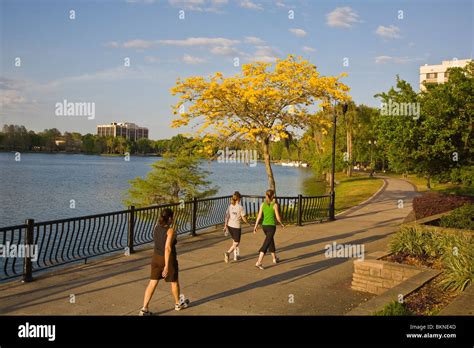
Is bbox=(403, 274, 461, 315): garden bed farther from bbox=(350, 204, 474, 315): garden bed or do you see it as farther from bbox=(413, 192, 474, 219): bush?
bbox=(413, 192, 474, 219): bush

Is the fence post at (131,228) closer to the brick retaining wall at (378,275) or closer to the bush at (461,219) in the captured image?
the brick retaining wall at (378,275)

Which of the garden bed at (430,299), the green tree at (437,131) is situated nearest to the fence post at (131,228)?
the garden bed at (430,299)

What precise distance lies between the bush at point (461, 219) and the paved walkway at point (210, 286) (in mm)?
1944

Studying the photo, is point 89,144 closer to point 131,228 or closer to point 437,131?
point 437,131

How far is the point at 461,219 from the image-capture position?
12336mm

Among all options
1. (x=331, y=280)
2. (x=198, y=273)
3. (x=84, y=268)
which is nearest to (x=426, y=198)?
(x=331, y=280)

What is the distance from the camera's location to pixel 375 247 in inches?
486

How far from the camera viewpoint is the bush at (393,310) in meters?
5.67

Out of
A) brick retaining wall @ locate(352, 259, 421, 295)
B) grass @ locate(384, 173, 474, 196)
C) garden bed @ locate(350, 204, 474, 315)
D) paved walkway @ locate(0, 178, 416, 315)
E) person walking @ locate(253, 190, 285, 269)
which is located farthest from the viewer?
grass @ locate(384, 173, 474, 196)

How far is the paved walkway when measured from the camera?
6998 millimetres

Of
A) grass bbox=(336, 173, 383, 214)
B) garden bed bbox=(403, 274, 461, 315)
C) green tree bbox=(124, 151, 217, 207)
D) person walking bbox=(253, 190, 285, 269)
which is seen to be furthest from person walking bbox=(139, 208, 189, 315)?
grass bbox=(336, 173, 383, 214)

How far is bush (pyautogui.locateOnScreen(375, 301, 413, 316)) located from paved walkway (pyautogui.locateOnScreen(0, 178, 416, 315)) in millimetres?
1378

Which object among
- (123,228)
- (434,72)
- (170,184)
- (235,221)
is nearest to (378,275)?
(235,221)

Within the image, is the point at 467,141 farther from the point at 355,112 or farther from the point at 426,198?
the point at 355,112
